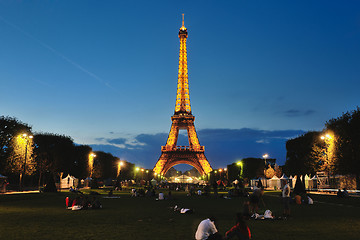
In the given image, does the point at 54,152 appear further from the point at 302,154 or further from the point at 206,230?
the point at 206,230

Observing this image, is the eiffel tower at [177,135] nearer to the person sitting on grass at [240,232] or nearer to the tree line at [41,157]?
the tree line at [41,157]

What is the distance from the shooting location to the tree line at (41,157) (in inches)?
1902

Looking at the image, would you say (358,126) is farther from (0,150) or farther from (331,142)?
(0,150)

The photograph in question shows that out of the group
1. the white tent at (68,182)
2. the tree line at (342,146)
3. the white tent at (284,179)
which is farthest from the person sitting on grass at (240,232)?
the white tent at (68,182)

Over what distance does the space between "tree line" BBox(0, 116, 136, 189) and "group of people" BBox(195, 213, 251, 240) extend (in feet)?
129

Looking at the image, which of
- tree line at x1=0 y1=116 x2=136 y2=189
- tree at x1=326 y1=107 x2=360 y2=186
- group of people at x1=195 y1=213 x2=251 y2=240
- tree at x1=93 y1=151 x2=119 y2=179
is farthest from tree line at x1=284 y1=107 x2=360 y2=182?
tree at x1=93 y1=151 x2=119 y2=179

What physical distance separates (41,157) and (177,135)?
1927 inches

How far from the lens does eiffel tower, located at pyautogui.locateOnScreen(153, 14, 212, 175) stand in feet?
331

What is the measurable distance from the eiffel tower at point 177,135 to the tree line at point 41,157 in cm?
1707

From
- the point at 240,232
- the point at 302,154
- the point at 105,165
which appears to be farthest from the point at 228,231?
the point at 105,165

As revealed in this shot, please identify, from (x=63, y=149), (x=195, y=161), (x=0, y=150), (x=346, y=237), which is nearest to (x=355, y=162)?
(x=346, y=237)

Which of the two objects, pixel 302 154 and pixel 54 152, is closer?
pixel 302 154

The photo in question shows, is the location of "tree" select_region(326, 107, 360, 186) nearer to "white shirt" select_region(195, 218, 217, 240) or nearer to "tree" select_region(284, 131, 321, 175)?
"tree" select_region(284, 131, 321, 175)

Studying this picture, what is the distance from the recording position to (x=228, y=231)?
1020 centimetres
